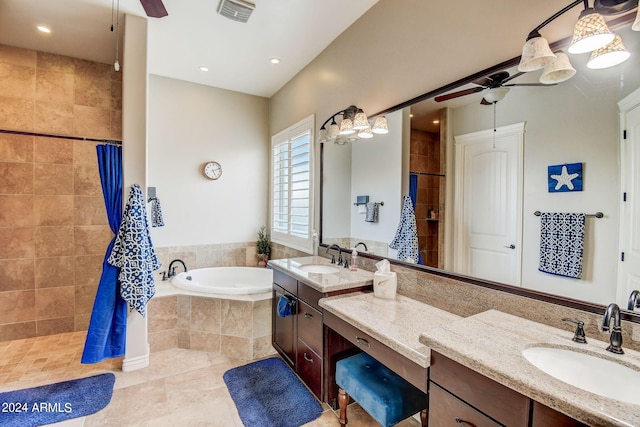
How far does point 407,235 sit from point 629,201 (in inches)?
43.6

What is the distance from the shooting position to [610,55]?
1.09 metres

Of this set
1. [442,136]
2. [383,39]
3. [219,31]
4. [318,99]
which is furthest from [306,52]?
[442,136]

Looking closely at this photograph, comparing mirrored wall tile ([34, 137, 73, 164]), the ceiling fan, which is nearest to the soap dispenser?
the ceiling fan

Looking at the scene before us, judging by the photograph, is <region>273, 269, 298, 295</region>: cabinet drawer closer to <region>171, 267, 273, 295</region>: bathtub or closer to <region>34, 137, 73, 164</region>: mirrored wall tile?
<region>171, 267, 273, 295</region>: bathtub

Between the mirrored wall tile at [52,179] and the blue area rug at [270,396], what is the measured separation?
2665 millimetres

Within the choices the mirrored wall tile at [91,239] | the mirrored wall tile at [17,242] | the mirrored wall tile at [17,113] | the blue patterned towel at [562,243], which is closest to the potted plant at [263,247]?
the mirrored wall tile at [91,239]

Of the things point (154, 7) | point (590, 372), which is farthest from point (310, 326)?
point (154, 7)

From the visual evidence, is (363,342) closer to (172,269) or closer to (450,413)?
(450,413)

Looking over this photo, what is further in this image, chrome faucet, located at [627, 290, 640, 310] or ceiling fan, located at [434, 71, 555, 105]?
ceiling fan, located at [434, 71, 555, 105]

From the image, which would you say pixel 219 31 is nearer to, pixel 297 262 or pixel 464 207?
pixel 297 262

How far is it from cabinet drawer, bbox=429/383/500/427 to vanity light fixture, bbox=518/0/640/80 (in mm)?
1366

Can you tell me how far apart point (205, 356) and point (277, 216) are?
1.89 meters

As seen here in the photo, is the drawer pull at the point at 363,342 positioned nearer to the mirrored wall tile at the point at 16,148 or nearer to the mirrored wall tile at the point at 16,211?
the mirrored wall tile at the point at 16,211

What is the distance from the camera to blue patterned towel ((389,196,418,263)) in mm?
1986
